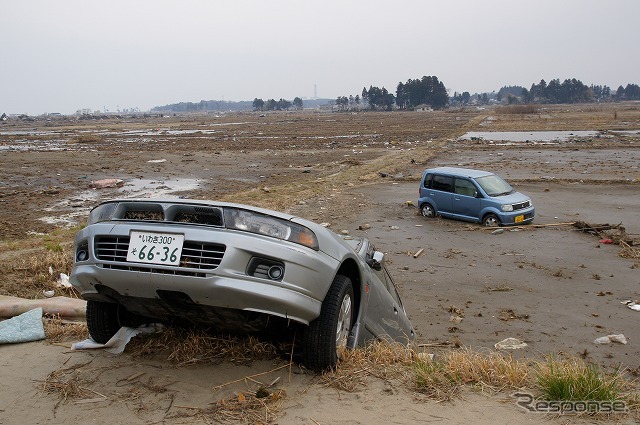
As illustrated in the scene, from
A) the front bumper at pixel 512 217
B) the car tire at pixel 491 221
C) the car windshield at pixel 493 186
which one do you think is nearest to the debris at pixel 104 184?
the car windshield at pixel 493 186

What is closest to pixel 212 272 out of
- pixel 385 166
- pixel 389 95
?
pixel 385 166

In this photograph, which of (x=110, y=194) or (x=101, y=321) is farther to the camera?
(x=110, y=194)

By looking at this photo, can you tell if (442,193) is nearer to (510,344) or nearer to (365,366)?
(510,344)

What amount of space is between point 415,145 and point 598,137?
1662 centimetres

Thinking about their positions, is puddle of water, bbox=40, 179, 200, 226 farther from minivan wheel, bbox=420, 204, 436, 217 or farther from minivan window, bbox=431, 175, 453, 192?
minivan window, bbox=431, 175, 453, 192

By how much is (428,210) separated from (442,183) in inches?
40.0

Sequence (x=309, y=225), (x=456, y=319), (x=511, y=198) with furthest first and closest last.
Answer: (x=511, y=198) < (x=456, y=319) < (x=309, y=225)

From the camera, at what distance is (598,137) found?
4784 centimetres

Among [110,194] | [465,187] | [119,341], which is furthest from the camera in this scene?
[110,194]

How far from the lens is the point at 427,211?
1784 centimetres

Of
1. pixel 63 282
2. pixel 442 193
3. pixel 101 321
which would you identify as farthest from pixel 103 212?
pixel 442 193

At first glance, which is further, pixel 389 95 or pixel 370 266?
pixel 389 95

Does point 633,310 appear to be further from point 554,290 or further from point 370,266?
point 370,266

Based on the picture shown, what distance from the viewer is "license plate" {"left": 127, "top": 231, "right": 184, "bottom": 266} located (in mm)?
3537
